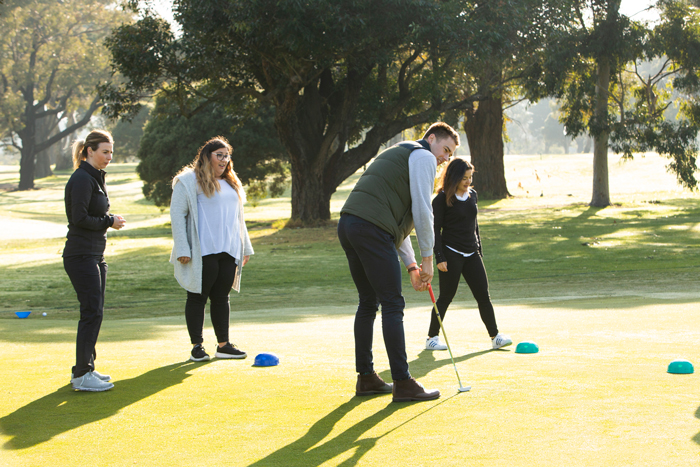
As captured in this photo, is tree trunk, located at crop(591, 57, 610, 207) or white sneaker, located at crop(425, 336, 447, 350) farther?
tree trunk, located at crop(591, 57, 610, 207)

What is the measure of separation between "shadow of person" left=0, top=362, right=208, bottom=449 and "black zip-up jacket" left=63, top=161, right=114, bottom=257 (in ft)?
3.48

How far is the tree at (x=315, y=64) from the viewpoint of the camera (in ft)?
72.6

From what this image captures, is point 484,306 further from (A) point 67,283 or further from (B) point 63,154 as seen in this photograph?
(B) point 63,154

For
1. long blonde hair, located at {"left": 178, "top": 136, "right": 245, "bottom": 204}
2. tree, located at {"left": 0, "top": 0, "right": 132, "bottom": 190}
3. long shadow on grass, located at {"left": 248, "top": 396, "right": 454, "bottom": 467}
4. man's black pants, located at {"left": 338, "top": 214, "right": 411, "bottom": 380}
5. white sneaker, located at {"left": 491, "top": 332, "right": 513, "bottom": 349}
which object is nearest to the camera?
long shadow on grass, located at {"left": 248, "top": 396, "right": 454, "bottom": 467}

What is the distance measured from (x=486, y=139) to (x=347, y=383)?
37.9 m

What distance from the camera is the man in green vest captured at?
203 inches

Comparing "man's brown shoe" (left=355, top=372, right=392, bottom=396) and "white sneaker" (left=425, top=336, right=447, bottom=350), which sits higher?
"man's brown shoe" (left=355, top=372, right=392, bottom=396)

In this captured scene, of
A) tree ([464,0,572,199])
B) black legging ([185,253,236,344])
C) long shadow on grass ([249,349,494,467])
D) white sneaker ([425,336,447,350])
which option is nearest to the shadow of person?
black legging ([185,253,236,344])

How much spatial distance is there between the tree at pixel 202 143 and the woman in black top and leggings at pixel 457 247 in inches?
1012

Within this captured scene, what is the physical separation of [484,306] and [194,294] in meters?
2.86

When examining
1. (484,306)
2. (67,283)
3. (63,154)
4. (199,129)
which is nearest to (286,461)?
(484,306)

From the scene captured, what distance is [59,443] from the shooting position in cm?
432

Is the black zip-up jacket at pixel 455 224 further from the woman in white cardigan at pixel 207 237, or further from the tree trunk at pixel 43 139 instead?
the tree trunk at pixel 43 139

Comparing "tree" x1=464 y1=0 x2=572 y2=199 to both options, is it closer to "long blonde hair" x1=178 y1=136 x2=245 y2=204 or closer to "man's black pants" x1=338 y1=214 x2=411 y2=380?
"long blonde hair" x1=178 y1=136 x2=245 y2=204
